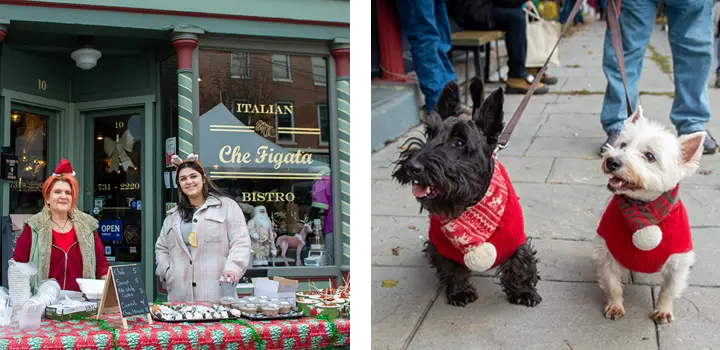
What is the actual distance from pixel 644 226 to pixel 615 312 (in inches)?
20.8

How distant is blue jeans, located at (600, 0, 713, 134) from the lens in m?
5.56

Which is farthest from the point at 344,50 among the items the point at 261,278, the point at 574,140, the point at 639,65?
the point at 574,140

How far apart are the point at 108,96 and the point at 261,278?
1048 mm

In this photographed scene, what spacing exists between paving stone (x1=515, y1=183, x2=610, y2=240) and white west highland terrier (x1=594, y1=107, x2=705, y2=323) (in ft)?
3.60

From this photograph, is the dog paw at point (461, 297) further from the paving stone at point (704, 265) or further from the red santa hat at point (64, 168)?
the red santa hat at point (64, 168)

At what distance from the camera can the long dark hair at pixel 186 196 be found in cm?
304

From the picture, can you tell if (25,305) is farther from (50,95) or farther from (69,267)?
(50,95)

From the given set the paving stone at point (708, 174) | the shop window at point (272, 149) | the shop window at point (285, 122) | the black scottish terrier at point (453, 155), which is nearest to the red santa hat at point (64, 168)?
the shop window at point (272, 149)

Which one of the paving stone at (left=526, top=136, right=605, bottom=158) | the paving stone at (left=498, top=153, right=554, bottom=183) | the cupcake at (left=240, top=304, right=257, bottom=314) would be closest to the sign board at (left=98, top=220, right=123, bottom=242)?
the cupcake at (left=240, top=304, right=257, bottom=314)

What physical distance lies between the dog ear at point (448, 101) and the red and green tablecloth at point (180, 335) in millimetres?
1121

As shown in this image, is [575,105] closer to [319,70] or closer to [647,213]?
[647,213]

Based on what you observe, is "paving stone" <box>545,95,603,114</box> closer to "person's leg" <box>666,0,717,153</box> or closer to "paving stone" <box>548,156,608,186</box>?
"paving stone" <box>548,156,608,186</box>

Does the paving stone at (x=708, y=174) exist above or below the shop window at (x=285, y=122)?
below

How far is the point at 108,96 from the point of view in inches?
123
